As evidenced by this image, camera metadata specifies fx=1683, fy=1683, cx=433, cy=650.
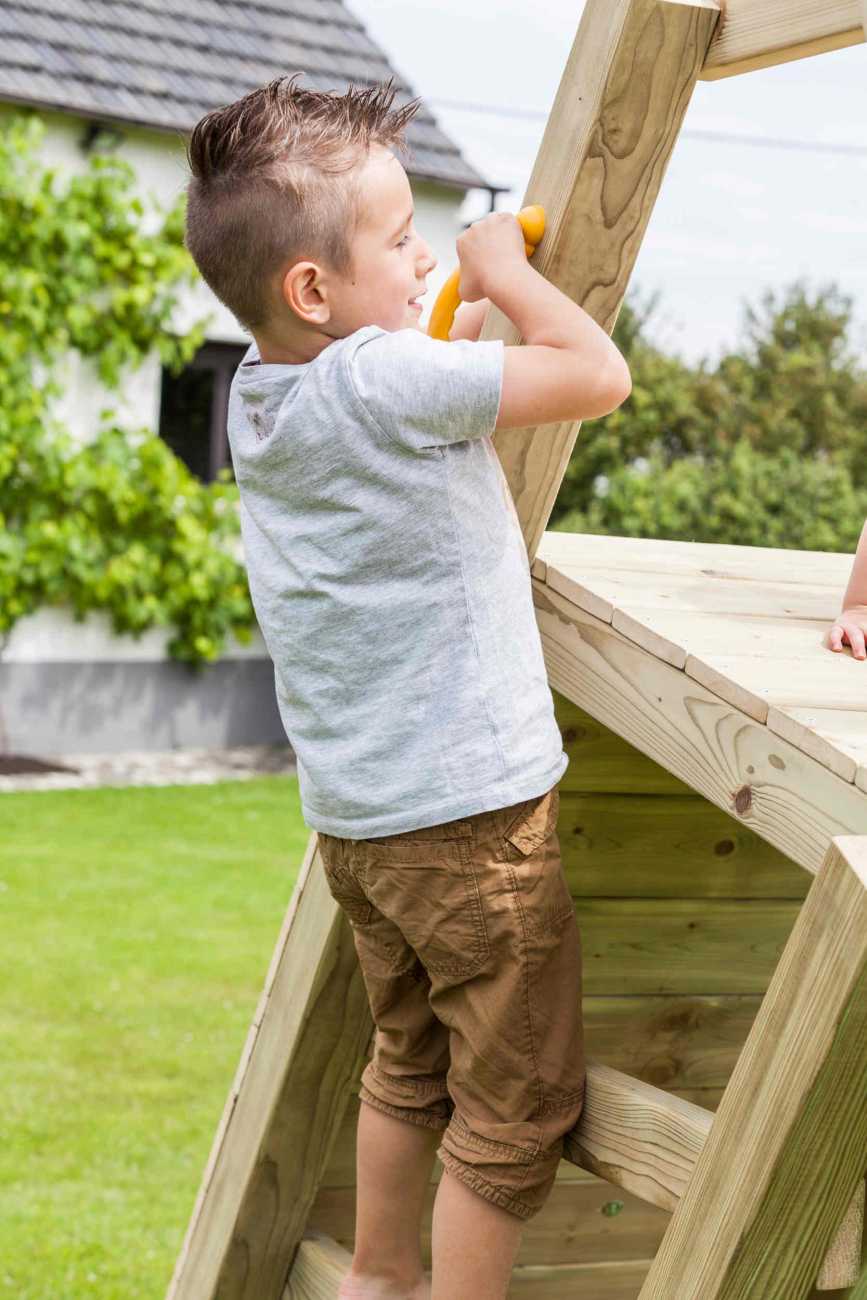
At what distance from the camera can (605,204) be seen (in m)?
1.79

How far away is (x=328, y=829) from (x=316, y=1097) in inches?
23.7

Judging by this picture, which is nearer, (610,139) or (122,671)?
(610,139)

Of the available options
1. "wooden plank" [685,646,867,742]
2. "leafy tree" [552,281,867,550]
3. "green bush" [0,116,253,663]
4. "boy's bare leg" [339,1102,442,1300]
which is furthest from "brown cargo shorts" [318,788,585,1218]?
"leafy tree" [552,281,867,550]

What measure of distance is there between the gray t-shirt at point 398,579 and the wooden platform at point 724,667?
4.8 inches

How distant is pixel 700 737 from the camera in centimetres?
165

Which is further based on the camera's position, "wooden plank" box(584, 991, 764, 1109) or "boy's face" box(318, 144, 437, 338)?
→ "wooden plank" box(584, 991, 764, 1109)

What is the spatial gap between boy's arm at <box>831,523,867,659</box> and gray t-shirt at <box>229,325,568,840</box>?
310 millimetres

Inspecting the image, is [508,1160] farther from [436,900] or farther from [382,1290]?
[382,1290]

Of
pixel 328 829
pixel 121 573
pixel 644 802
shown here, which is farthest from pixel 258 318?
pixel 121 573

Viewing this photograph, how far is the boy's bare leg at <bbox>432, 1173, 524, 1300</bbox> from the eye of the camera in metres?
1.73

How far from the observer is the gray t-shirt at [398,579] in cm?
159

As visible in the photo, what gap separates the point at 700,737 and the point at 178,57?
8.67 m

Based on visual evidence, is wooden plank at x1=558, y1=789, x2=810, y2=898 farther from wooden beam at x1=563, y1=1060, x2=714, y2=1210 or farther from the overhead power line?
the overhead power line

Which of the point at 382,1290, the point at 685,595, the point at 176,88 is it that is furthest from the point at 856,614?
the point at 176,88
